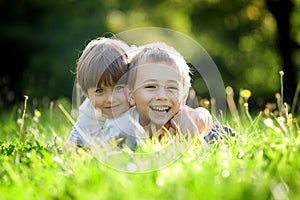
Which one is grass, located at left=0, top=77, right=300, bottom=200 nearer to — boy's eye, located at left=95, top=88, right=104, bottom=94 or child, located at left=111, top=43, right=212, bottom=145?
child, located at left=111, top=43, right=212, bottom=145

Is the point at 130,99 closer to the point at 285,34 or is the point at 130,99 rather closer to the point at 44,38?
the point at 285,34

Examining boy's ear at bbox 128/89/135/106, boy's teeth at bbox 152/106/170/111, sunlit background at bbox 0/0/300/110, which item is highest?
boy's ear at bbox 128/89/135/106

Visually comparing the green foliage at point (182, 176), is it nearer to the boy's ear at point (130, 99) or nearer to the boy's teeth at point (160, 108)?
the boy's teeth at point (160, 108)

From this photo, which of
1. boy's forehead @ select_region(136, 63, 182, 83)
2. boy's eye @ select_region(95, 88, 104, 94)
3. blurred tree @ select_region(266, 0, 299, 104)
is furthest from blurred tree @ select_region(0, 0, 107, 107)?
boy's forehead @ select_region(136, 63, 182, 83)

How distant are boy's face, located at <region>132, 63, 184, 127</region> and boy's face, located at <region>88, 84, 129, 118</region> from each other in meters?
0.12

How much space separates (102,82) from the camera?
375cm

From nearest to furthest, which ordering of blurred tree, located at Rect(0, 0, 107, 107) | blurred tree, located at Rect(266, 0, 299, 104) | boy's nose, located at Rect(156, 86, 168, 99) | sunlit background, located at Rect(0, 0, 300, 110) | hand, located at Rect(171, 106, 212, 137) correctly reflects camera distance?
boy's nose, located at Rect(156, 86, 168, 99), hand, located at Rect(171, 106, 212, 137), blurred tree, located at Rect(266, 0, 299, 104), sunlit background, located at Rect(0, 0, 300, 110), blurred tree, located at Rect(0, 0, 107, 107)

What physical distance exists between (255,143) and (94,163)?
826 mm

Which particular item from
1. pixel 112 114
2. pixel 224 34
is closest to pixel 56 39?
pixel 224 34

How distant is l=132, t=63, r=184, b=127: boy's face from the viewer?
3590mm

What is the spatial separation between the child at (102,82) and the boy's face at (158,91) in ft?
0.42

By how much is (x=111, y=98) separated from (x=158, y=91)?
349mm

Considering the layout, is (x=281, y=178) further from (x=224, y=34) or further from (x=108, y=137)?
(x=224, y=34)

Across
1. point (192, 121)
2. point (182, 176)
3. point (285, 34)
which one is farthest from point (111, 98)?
point (285, 34)
